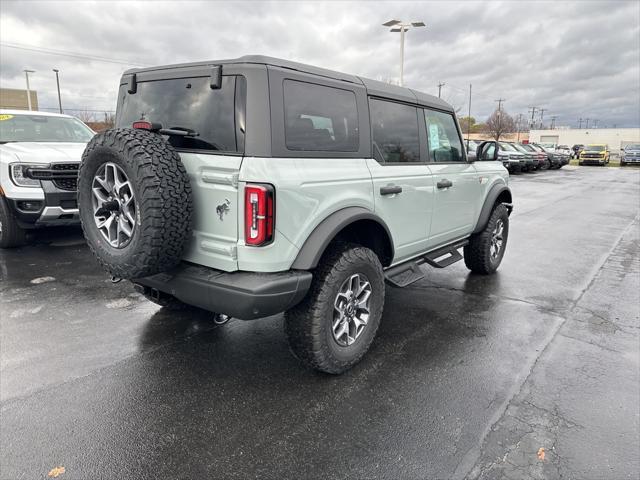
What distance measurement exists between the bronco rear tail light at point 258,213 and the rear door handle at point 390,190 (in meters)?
1.13

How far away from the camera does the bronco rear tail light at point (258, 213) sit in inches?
99.0

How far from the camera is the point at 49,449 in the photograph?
2.38 meters

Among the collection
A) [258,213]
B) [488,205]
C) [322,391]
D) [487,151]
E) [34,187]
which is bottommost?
[322,391]

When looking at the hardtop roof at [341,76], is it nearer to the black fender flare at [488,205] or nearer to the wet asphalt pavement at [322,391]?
the black fender flare at [488,205]

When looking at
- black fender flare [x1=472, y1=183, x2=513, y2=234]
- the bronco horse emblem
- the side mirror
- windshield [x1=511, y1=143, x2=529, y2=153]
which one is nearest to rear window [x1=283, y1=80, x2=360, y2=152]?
the bronco horse emblem

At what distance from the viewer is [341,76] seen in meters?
3.25

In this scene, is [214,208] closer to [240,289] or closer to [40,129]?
[240,289]

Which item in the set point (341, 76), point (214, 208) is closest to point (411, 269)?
point (341, 76)

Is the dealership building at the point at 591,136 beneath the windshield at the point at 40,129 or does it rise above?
above

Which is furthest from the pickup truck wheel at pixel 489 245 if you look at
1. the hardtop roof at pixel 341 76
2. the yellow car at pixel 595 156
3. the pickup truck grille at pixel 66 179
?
the yellow car at pixel 595 156

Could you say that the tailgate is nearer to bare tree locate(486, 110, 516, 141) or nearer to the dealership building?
bare tree locate(486, 110, 516, 141)

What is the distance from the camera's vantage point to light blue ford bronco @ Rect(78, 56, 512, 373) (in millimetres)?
2580

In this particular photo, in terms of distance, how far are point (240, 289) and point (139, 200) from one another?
0.78 metres

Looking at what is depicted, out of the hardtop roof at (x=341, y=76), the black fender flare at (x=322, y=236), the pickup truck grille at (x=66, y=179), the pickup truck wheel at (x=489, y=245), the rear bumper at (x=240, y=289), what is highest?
the hardtop roof at (x=341, y=76)
